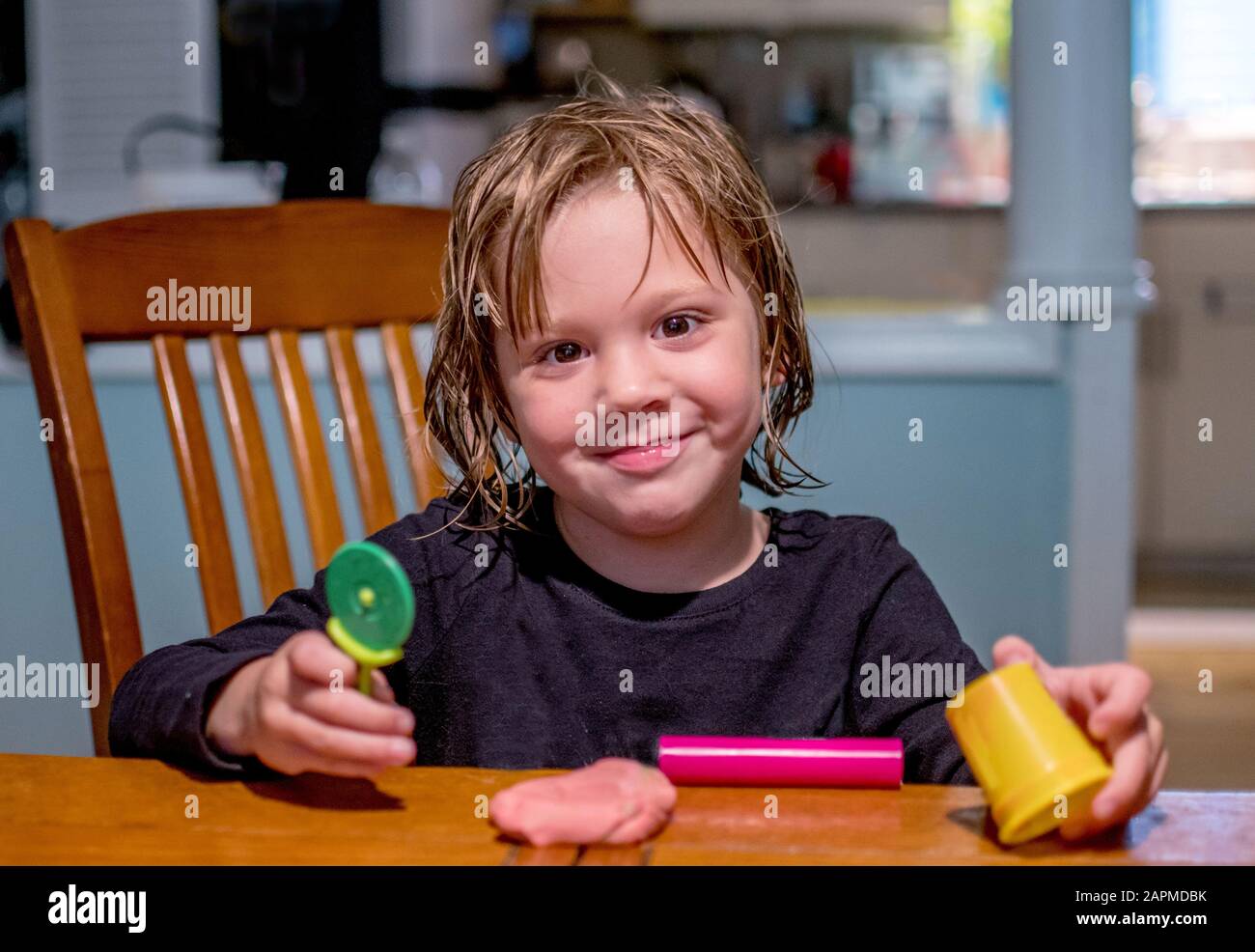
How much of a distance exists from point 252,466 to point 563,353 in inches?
14.1

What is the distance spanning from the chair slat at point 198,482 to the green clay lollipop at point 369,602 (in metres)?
0.50

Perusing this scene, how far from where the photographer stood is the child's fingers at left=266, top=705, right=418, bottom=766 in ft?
1.77

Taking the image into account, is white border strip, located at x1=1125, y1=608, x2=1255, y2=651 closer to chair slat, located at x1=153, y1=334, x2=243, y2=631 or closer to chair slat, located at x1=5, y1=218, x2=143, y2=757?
chair slat, located at x1=153, y1=334, x2=243, y2=631

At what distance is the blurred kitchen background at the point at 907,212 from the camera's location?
5.68 feet

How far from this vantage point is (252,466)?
1.04m

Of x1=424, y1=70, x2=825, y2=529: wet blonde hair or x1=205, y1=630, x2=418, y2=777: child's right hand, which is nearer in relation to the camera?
x1=205, y1=630, x2=418, y2=777: child's right hand

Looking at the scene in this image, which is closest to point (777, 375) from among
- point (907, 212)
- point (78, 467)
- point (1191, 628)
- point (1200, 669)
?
point (78, 467)

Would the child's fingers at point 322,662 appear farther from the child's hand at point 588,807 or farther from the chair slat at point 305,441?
the chair slat at point 305,441

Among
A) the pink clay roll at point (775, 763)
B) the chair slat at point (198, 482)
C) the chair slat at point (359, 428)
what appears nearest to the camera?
the pink clay roll at point (775, 763)

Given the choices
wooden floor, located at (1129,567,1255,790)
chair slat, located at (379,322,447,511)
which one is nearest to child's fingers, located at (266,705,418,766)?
chair slat, located at (379,322,447,511)

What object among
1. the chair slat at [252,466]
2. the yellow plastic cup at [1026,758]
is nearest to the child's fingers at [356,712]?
the yellow plastic cup at [1026,758]

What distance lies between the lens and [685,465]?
80cm

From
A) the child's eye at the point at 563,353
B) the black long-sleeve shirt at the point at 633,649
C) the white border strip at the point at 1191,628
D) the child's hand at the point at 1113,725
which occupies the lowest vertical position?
the white border strip at the point at 1191,628

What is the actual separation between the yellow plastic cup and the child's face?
0.99 ft
